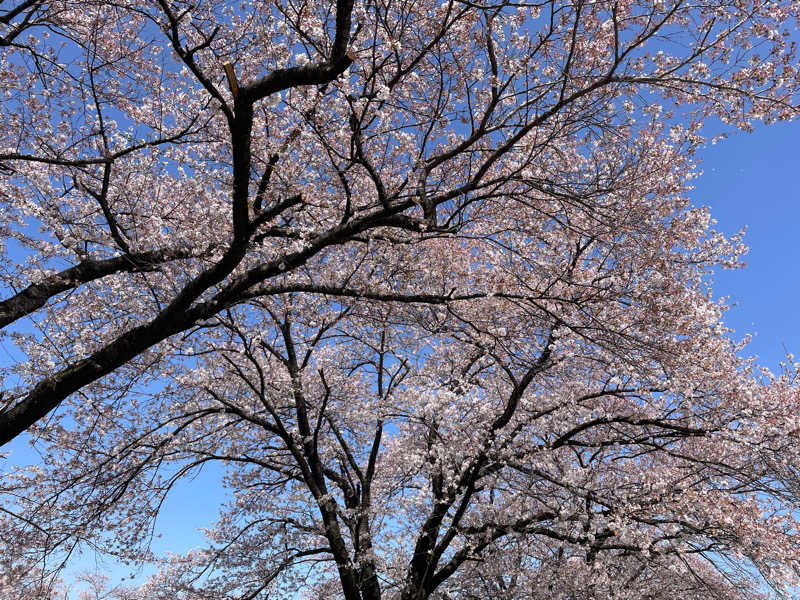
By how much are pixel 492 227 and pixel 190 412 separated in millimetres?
7056

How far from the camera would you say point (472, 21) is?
20.5 feet

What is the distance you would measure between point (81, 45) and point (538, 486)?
9466 millimetres

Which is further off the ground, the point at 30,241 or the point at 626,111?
the point at 30,241

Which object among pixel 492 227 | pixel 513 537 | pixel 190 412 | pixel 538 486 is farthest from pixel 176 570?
pixel 492 227

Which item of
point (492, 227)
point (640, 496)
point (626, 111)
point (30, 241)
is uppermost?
point (30, 241)

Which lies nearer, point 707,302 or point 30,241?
point 30,241

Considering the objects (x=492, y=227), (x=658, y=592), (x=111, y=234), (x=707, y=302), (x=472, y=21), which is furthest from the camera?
(x=658, y=592)

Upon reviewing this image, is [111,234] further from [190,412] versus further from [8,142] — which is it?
[190,412]

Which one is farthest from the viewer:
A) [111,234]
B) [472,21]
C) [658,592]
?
[658,592]

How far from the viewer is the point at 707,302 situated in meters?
9.91

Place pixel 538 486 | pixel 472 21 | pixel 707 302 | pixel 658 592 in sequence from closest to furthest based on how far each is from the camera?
pixel 472 21
pixel 538 486
pixel 707 302
pixel 658 592

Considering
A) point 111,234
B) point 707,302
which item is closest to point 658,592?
point 707,302

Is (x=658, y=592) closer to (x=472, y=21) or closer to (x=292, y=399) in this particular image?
(x=292, y=399)

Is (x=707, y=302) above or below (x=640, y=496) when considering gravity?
above
